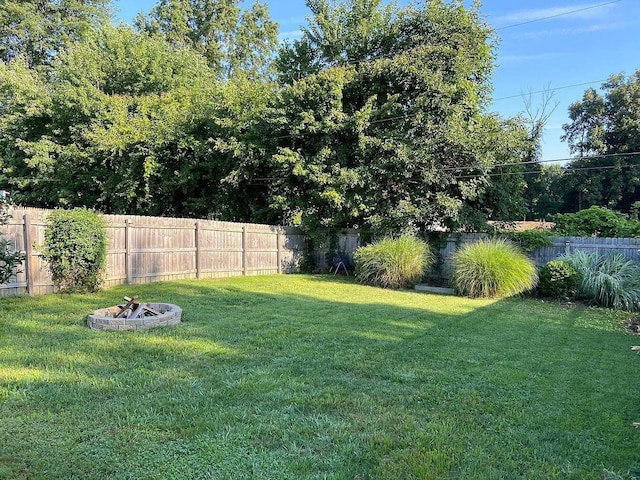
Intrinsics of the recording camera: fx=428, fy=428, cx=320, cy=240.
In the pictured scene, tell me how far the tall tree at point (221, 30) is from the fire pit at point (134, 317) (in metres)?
22.1

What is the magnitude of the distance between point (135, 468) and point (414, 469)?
1458mm

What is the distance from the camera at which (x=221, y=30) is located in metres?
27.1

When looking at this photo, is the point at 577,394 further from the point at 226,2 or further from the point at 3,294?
the point at 226,2

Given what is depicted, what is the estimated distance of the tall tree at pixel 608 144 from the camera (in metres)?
27.4

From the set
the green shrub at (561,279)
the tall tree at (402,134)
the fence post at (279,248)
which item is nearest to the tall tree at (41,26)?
the tall tree at (402,134)

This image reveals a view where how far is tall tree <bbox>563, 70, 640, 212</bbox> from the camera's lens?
90.0 feet

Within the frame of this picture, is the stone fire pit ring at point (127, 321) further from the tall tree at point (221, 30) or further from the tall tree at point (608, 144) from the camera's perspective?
the tall tree at point (608, 144)

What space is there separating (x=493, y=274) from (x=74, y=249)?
8455 mm

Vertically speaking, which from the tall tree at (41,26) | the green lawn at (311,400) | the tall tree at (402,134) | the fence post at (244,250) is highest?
the tall tree at (41,26)

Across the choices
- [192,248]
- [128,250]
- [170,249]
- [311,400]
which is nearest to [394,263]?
[192,248]

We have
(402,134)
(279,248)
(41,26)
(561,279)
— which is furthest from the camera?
(41,26)

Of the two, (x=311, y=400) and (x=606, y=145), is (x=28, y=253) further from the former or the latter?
(x=606, y=145)

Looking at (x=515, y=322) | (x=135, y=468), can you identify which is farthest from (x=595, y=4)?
(x=135, y=468)

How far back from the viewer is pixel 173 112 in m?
15.6
